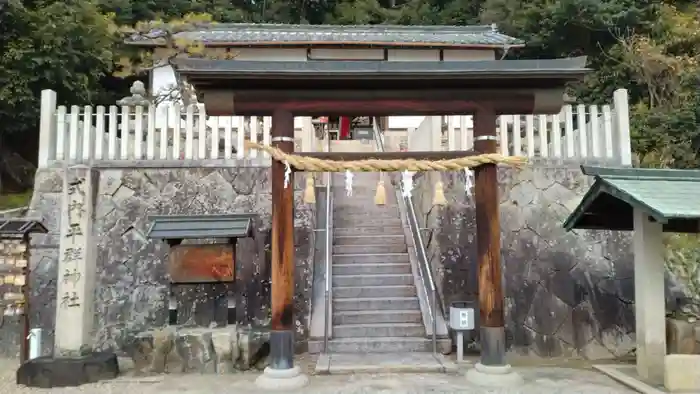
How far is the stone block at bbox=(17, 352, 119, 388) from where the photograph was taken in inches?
274

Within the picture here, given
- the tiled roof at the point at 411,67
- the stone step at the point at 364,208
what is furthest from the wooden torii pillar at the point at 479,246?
the stone step at the point at 364,208

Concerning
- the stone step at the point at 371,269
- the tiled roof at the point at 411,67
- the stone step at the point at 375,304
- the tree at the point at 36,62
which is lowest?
the stone step at the point at 375,304

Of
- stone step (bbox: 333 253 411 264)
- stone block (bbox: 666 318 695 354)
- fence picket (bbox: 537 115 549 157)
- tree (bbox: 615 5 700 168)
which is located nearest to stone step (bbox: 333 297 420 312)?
stone step (bbox: 333 253 411 264)

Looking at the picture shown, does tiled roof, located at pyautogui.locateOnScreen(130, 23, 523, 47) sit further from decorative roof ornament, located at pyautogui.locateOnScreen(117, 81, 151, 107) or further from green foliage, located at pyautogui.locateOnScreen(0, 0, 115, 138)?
decorative roof ornament, located at pyautogui.locateOnScreen(117, 81, 151, 107)

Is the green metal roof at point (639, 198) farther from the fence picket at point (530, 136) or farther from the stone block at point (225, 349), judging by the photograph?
the stone block at point (225, 349)

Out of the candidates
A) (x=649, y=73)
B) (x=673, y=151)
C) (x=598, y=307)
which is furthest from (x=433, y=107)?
(x=649, y=73)

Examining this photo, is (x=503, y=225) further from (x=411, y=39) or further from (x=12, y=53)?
(x=12, y=53)

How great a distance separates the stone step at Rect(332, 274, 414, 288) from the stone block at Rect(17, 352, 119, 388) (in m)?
4.22

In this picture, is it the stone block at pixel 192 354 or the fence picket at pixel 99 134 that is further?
the fence picket at pixel 99 134

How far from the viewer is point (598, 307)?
364 inches

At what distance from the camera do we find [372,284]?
31.9 ft

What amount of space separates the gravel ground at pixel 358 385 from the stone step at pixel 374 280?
2.61 meters

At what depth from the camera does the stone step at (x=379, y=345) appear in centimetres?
838

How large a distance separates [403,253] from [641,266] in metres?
4.39
